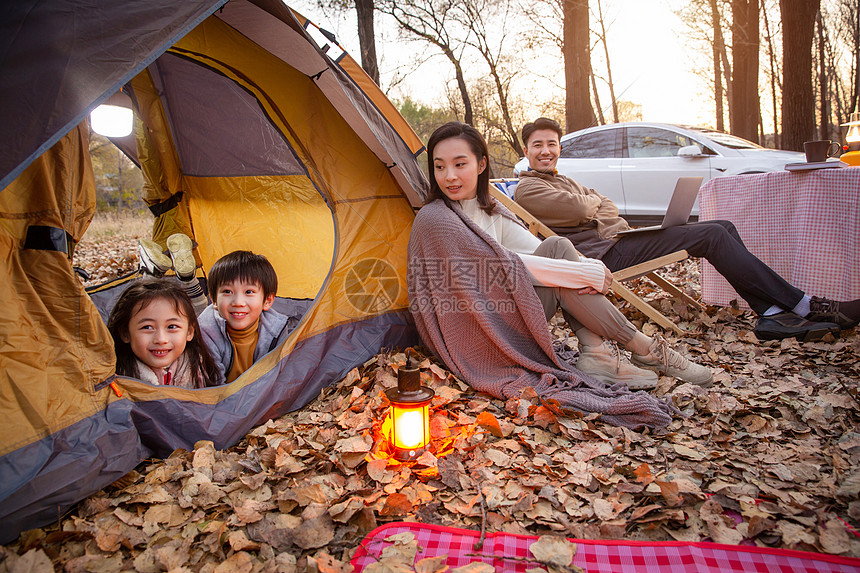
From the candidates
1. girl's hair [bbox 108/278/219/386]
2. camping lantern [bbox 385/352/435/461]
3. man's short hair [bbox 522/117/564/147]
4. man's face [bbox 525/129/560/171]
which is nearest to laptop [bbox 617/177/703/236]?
man's face [bbox 525/129/560/171]

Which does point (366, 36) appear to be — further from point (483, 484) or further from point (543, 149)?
point (483, 484)

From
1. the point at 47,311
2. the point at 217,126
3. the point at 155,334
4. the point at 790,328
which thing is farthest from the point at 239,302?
the point at 790,328

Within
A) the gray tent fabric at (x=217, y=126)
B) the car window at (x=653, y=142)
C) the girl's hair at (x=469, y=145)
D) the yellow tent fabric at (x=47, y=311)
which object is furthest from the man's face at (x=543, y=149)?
the car window at (x=653, y=142)

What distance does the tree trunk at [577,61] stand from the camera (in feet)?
26.6

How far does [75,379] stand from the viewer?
71.9 inches

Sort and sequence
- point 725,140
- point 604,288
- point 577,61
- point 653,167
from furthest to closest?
point 577,61, point 653,167, point 725,140, point 604,288

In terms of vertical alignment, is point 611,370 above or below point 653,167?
below

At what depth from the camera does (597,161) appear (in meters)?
7.44

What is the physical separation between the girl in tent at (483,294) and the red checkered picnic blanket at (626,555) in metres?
0.92

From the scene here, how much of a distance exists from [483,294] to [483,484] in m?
0.98

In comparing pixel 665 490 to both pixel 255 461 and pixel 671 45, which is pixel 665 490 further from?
pixel 671 45

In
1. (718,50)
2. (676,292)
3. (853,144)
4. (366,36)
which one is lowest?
(676,292)

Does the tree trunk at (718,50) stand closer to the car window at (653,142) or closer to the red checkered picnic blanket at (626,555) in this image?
the car window at (653,142)

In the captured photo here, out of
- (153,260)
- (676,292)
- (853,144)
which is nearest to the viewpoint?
(153,260)
